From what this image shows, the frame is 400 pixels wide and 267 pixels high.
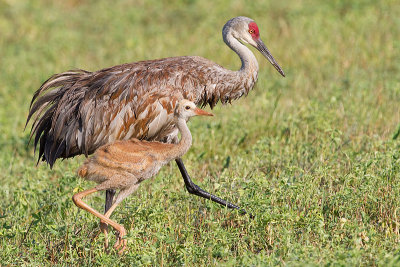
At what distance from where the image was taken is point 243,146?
26.3 ft

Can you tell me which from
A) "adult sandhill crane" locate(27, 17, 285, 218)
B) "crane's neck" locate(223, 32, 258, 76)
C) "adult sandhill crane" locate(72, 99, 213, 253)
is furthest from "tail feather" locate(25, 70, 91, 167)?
"crane's neck" locate(223, 32, 258, 76)

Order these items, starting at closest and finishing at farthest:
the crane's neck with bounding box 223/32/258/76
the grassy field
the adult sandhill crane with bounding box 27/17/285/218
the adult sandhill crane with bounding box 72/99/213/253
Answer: the grassy field < the adult sandhill crane with bounding box 72/99/213/253 < the adult sandhill crane with bounding box 27/17/285/218 < the crane's neck with bounding box 223/32/258/76

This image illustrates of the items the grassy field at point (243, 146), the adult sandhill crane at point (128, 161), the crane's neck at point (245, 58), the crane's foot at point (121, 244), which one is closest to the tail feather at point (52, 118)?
the grassy field at point (243, 146)

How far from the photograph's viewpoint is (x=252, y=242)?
17.1ft

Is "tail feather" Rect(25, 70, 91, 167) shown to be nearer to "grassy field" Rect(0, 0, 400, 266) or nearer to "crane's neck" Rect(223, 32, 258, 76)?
"grassy field" Rect(0, 0, 400, 266)

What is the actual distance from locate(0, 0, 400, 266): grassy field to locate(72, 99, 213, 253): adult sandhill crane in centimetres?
30

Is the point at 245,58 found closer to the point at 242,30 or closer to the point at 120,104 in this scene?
the point at 242,30

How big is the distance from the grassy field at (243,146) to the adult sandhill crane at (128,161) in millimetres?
296

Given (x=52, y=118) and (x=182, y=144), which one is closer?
(x=182, y=144)

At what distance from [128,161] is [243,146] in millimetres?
2977

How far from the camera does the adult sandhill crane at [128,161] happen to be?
208 inches

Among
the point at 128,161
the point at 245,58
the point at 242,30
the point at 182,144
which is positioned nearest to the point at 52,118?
the point at 128,161

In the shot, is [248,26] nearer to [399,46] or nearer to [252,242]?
[252,242]

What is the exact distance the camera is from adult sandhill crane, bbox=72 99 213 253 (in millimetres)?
5273
